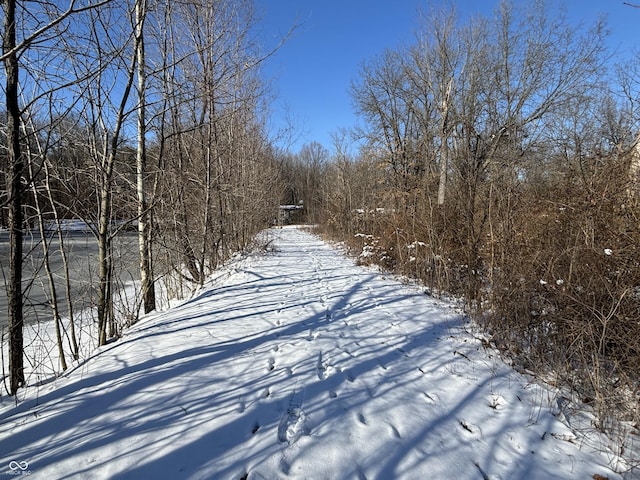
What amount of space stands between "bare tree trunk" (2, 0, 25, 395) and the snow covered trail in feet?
1.56

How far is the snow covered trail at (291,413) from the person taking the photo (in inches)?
69.3

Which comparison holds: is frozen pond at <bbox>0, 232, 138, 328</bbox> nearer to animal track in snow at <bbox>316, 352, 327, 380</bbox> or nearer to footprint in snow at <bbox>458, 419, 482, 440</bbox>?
animal track in snow at <bbox>316, 352, 327, 380</bbox>

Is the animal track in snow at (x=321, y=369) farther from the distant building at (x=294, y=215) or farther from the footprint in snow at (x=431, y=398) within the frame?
the distant building at (x=294, y=215)

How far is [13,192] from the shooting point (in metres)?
2.59

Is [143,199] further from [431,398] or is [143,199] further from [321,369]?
[431,398]

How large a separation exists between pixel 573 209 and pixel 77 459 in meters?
4.73

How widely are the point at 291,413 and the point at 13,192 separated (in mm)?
3011

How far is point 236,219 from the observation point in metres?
11.5

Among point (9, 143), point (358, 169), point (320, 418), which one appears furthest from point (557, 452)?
point (358, 169)

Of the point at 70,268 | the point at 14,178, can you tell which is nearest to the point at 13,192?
the point at 14,178

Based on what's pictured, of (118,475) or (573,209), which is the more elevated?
(573,209)

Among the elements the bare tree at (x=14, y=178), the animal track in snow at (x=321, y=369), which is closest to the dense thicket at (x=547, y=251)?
the animal track in snow at (x=321, y=369)

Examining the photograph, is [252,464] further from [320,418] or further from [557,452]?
[557,452]

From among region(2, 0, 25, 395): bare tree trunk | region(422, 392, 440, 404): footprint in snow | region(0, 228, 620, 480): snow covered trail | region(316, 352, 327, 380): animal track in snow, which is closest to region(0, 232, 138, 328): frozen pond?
region(2, 0, 25, 395): bare tree trunk
